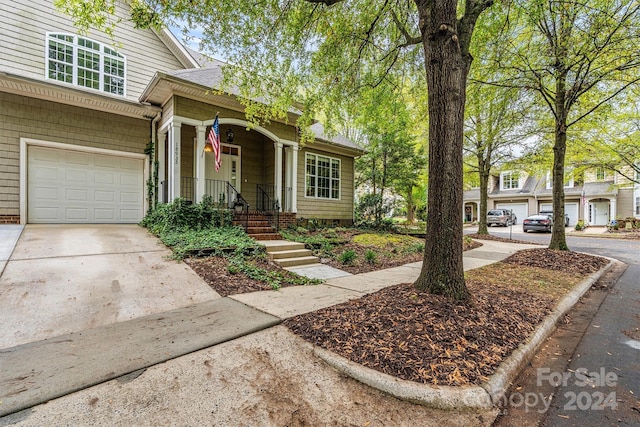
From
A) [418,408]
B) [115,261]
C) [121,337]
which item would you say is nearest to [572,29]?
[418,408]

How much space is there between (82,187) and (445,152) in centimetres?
→ 1046

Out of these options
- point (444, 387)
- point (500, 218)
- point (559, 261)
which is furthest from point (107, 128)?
point (500, 218)

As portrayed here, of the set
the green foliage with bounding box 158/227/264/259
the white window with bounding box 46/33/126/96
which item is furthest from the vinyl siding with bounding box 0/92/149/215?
the green foliage with bounding box 158/227/264/259

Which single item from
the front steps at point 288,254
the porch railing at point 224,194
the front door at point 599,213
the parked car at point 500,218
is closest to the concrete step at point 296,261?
the front steps at point 288,254

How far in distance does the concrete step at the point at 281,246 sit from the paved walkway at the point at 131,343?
97.7 inches

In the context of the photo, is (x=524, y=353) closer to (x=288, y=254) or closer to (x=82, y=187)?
(x=288, y=254)

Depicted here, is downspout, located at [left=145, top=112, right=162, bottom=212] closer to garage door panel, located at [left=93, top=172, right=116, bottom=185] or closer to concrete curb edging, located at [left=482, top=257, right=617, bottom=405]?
garage door panel, located at [left=93, top=172, right=116, bottom=185]

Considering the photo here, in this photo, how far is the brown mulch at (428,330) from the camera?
2.57 meters

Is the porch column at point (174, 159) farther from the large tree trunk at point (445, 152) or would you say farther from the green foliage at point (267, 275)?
the large tree trunk at point (445, 152)

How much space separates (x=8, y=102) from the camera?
7977 mm

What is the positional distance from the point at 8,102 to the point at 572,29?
15.1 metres

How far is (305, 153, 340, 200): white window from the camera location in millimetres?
12539

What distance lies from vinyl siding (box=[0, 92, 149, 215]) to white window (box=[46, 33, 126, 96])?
1.11 meters

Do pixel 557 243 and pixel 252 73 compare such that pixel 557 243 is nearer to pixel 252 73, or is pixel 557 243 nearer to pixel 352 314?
pixel 352 314
